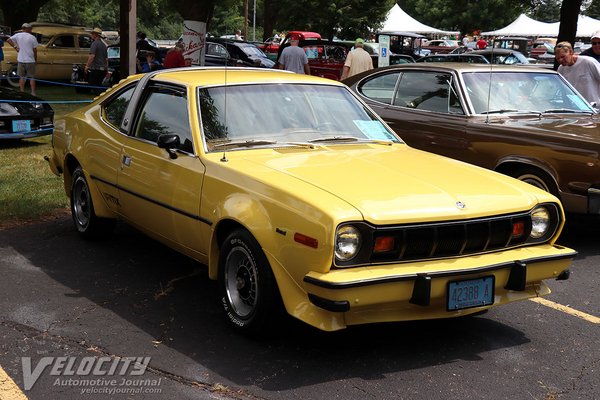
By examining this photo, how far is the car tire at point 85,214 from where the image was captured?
22.1ft

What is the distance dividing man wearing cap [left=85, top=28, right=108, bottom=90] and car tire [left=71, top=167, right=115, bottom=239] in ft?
47.6

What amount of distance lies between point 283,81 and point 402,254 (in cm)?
207

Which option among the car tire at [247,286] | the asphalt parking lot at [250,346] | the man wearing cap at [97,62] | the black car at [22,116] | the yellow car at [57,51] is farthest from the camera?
the yellow car at [57,51]

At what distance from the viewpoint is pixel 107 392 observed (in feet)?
13.1

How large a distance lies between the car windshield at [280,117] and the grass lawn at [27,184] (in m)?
3.21

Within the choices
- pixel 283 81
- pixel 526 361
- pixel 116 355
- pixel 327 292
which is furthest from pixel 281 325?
pixel 283 81

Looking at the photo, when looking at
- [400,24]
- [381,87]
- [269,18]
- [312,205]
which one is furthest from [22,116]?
[269,18]

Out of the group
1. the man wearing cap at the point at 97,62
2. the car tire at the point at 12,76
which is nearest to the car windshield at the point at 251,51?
the man wearing cap at the point at 97,62

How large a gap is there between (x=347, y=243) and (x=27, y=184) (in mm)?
6105

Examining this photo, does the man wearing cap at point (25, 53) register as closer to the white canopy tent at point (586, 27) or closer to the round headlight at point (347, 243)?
the round headlight at point (347, 243)

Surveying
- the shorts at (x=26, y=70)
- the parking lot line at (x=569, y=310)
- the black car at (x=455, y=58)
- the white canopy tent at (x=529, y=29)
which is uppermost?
the white canopy tent at (x=529, y=29)

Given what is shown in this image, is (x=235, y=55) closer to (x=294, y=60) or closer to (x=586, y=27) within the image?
(x=294, y=60)

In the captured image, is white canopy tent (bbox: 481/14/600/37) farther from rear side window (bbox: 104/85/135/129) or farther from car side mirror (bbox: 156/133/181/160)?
car side mirror (bbox: 156/133/181/160)

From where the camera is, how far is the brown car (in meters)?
6.93
